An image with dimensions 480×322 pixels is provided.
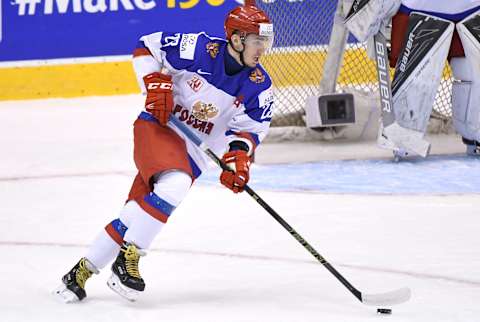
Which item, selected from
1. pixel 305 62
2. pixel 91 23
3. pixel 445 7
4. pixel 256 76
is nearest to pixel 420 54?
pixel 445 7

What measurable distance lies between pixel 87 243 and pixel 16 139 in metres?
2.42

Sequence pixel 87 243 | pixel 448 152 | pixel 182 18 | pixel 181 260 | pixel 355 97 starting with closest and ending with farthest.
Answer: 1. pixel 181 260
2. pixel 87 243
3. pixel 448 152
4. pixel 355 97
5. pixel 182 18

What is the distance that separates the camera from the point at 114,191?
443 centimetres

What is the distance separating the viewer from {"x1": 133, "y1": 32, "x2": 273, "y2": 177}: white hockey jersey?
278 cm

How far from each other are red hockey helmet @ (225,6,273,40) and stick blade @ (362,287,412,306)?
0.69m

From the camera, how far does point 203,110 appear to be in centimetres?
282

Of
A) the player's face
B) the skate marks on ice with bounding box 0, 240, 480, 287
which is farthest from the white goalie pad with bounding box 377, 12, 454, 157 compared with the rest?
the player's face

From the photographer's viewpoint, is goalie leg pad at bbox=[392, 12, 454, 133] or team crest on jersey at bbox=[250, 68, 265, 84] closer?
team crest on jersey at bbox=[250, 68, 265, 84]

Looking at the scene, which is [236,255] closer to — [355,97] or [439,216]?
[439,216]

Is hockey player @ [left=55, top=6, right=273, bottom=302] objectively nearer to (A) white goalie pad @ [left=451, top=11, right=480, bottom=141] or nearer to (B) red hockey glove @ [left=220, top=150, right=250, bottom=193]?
(B) red hockey glove @ [left=220, top=150, right=250, bottom=193]

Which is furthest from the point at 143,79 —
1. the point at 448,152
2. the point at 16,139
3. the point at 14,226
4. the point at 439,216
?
the point at 16,139

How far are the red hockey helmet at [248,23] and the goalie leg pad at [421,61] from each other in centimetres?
233

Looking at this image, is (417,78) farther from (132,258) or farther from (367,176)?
(132,258)

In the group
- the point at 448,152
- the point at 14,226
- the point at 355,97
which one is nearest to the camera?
the point at 14,226
